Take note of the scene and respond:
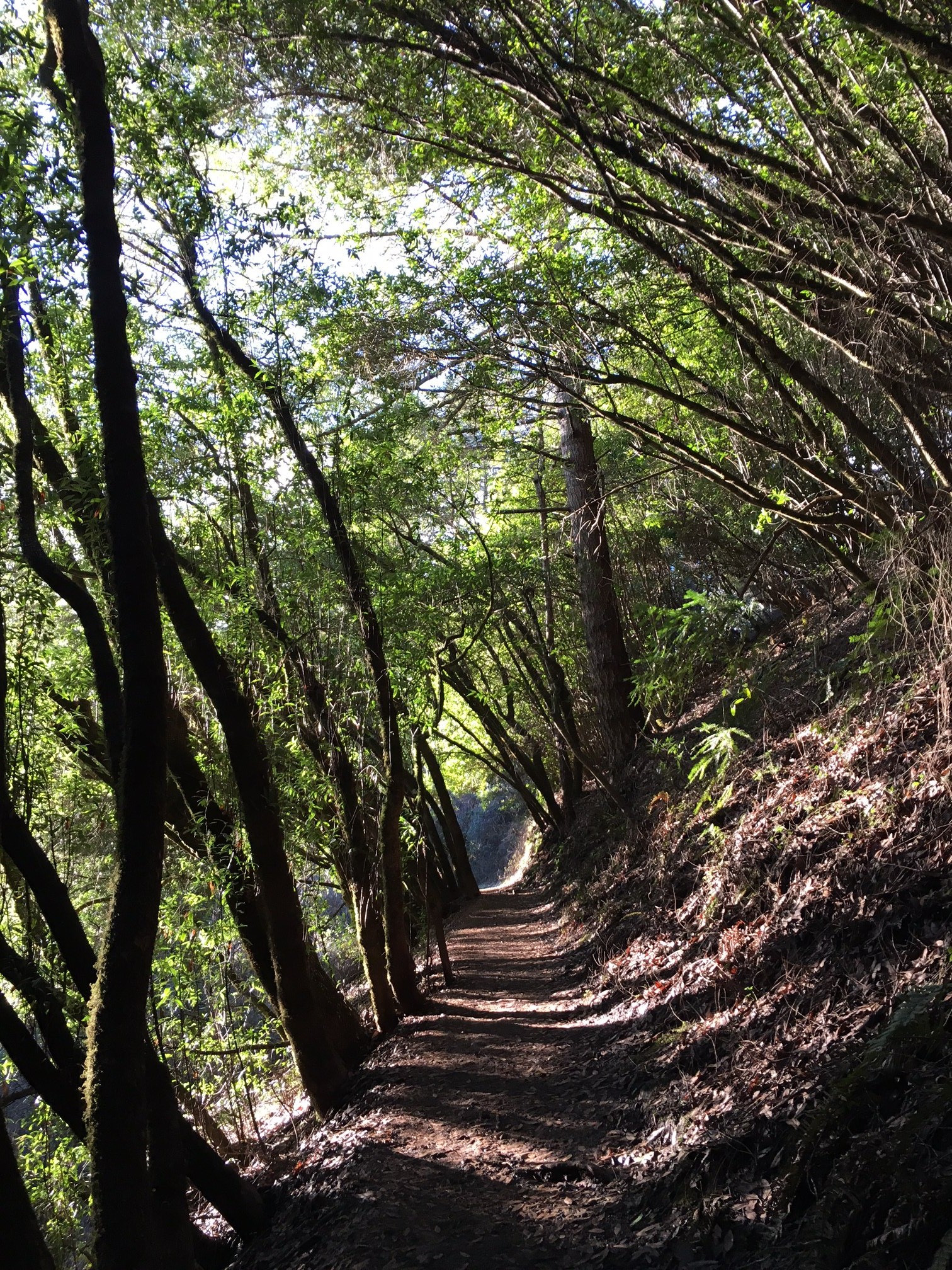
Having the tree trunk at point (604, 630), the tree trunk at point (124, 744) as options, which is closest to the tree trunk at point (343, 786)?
the tree trunk at point (124, 744)

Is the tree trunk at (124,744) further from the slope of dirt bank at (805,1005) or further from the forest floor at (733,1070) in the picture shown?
the slope of dirt bank at (805,1005)

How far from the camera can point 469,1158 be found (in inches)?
186

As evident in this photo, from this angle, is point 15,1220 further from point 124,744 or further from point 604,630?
point 604,630

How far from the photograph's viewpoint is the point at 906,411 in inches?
190

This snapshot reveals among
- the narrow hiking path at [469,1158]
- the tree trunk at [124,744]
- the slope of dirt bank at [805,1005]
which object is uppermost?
the tree trunk at [124,744]

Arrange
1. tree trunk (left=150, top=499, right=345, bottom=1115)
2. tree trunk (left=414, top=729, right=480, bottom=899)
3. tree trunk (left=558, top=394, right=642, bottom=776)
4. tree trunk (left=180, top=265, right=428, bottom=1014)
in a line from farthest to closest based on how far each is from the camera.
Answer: tree trunk (left=414, top=729, right=480, bottom=899)
tree trunk (left=558, top=394, right=642, bottom=776)
tree trunk (left=180, top=265, right=428, bottom=1014)
tree trunk (left=150, top=499, right=345, bottom=1115)

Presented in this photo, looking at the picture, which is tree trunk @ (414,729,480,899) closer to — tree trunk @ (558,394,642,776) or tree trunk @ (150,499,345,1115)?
tree trunk @ (558,394,642,776)

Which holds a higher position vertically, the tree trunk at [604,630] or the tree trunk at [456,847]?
the tree trunk at [604,630]

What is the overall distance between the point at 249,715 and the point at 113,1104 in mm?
3402

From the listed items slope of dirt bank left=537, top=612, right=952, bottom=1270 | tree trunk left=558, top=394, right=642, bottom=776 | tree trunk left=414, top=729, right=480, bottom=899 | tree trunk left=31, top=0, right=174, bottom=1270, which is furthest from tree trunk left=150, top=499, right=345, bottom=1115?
tree trunk left=414, top=729, right=480, bottom=899

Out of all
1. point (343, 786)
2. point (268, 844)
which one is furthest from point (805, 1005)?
point (343, 786)

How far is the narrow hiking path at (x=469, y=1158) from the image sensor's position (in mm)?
3756

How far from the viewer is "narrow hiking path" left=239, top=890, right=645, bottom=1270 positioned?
3.76 metres

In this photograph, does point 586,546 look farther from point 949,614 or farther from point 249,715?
point 949,614
